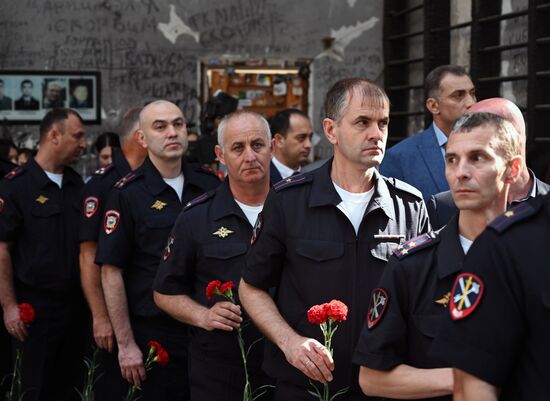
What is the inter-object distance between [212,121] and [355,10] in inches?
175

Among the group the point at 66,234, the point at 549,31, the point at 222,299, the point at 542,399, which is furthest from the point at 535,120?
the point at 542,399

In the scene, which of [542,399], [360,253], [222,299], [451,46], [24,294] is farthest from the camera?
[451,46]

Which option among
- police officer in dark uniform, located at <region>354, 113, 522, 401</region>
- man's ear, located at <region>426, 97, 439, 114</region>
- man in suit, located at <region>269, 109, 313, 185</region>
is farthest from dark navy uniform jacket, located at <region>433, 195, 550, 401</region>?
man in suit, located at <region>269, 109, 313, 185</region>

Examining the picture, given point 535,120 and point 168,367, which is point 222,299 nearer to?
point 168,367

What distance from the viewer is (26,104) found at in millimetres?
11328

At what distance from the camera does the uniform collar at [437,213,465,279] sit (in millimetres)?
2770

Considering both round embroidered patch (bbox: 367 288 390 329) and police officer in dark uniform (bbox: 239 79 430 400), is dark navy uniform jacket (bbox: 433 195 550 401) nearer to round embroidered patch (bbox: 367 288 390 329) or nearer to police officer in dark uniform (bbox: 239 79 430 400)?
round embroidered patch (bbox: 367 288 390 329)

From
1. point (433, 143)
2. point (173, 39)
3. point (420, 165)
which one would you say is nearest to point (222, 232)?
point (420, 165)

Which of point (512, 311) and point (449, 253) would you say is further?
point (449, 253)

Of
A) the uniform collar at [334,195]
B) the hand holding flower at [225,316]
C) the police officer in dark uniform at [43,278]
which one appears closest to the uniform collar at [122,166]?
the police officer in dark uniform at [43,278]

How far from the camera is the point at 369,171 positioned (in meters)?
3.70

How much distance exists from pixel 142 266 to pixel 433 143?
5.40ft

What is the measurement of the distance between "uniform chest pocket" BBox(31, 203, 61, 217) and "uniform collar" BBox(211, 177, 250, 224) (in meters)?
2.08

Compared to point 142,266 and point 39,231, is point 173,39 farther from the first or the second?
point 142,266
